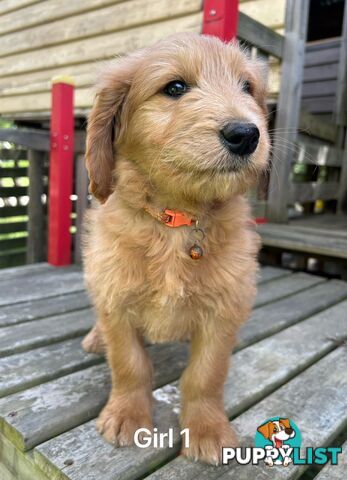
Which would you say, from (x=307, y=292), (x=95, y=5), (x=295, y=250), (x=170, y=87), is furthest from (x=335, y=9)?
(x=170, y=87)

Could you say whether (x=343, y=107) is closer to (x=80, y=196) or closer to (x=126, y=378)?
(x=80, y=196)

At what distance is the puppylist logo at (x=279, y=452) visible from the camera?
1.45 meters

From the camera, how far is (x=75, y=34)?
5.91 metres

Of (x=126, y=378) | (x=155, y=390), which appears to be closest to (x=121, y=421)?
(x=126, y=378)

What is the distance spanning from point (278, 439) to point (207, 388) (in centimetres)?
32

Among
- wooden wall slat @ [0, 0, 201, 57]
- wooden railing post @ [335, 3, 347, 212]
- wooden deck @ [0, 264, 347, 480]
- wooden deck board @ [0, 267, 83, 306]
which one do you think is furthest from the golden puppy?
wooden railing post @ [335, 3, 347, 212]

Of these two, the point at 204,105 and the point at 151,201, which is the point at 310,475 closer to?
the point at 151,201

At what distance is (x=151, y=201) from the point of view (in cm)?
160

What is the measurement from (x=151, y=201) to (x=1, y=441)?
107 cm

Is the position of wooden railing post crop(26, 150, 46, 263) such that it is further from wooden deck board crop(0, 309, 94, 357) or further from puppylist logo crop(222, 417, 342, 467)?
puppylist logo crop(222, 417, 342, 467)

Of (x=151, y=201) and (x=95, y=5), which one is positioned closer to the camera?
(x=151, y=201)

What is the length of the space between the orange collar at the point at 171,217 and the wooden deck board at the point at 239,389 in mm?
764

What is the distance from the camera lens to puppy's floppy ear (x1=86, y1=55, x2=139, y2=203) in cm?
162

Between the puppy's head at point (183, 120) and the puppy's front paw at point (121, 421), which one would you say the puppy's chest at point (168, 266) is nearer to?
the puppy's head at point (183, 120)
